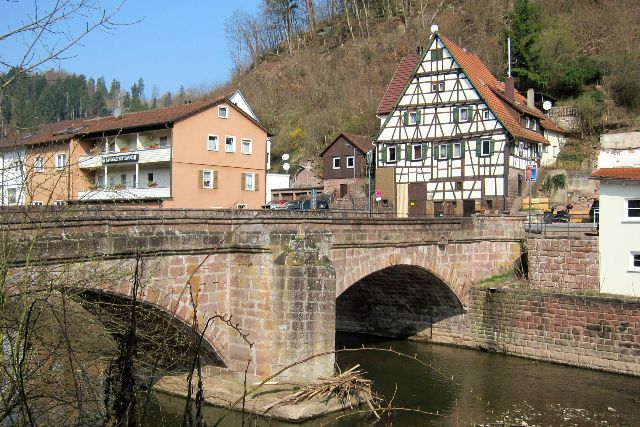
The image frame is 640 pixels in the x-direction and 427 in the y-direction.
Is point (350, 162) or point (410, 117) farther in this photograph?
point (350, 162)

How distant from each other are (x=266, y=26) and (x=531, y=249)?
218ft

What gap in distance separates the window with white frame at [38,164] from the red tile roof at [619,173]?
64.7 ft

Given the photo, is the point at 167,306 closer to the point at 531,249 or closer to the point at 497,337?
the point at 497,337

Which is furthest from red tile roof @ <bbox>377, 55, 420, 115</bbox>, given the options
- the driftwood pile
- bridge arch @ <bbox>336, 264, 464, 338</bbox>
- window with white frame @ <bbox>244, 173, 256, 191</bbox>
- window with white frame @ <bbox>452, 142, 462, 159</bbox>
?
the driftwood pile

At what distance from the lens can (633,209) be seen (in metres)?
21.6

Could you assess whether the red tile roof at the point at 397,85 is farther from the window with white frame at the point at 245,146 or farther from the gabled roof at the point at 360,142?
the window with white frame at the point at 245,146

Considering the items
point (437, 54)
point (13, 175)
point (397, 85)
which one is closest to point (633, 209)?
point (437, 54)

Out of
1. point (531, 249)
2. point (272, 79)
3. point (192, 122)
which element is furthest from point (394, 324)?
point (272, 79)

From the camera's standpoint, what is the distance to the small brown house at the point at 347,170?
4528cm

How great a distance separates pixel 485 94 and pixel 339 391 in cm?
2517

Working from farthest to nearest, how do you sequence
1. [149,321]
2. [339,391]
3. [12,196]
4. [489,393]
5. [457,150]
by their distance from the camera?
[457,150]
[489,393]
[339,391]
[149,321]
[12,196]

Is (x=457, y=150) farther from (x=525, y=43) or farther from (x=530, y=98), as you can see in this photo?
(x=525, y=43)

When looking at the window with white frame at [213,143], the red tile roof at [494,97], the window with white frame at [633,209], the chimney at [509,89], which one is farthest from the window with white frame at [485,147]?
the window with white frame at [213,143]

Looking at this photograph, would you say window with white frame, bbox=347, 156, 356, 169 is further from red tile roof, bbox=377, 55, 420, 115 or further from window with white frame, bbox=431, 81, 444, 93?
window with white frame, bbox=431, 81, 444, 93
